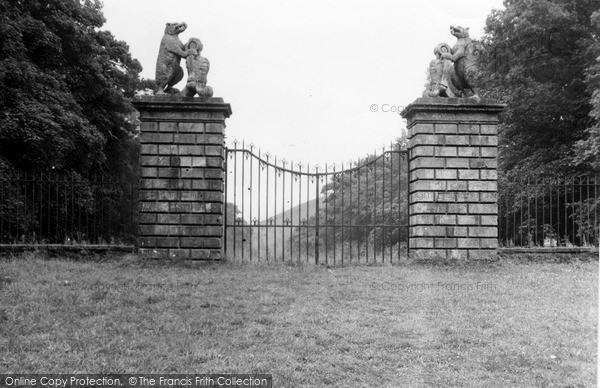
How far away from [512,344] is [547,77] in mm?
15682

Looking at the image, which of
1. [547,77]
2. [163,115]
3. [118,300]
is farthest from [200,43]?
[547,77]

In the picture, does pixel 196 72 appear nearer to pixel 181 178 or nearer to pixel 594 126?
pixel 181 178

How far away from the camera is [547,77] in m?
19.2

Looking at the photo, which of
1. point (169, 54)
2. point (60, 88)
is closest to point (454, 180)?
point (169, 54)

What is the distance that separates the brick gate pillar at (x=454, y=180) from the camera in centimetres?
1033

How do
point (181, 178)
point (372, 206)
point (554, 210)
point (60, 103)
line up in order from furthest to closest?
point (372, 206)
point (554, 210)
point (60, 103)
point (181, 178)

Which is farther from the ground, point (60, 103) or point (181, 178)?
point (60, 103)

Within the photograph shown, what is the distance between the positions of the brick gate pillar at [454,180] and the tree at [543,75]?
26.3ft

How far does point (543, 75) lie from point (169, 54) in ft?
45.4

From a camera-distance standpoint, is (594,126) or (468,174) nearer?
(468,174)

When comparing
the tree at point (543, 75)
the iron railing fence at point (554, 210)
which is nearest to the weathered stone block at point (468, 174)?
the iron railing fence at point (554, 210)

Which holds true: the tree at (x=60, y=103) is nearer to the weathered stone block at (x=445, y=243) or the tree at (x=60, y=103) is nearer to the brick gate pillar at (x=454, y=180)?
the brick gate pillar at (x=454, y=180)

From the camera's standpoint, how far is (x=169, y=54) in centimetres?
1045

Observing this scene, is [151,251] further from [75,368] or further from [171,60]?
[75,368]
